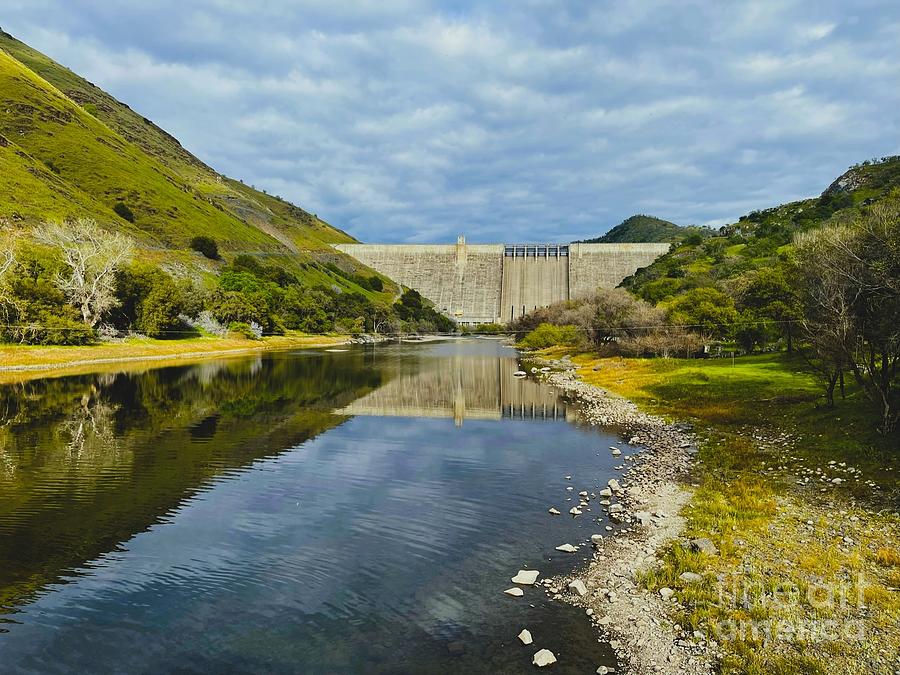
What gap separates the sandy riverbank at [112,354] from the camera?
55.8 meters

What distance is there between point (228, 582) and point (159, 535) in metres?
3.93

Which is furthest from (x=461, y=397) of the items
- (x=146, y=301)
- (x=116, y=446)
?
(x=146, y=301)

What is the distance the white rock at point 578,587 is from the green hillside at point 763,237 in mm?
91236

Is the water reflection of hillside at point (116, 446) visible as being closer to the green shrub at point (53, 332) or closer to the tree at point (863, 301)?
the green shrub at point (53, 332)

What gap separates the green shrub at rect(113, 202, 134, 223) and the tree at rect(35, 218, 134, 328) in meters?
60.7

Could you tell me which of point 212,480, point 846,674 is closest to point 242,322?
point 212,480

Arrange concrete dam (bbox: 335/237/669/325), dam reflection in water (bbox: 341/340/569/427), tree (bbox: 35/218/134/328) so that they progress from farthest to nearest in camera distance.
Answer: concrete dam (bbox: 335/237/669/325), tree (bbox: 35/218/134/328), dam reflection in water (bbox: 341/340/569/427)

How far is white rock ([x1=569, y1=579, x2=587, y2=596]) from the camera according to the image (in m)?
11.0

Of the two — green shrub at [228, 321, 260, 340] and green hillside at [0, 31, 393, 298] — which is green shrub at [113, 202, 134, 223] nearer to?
green hillside at [0, 31, 393, 298]

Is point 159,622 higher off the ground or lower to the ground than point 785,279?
lower

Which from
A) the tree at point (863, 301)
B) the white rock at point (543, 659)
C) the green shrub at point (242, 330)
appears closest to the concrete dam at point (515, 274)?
the green shrub at point (242, 330)

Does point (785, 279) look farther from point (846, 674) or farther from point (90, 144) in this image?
point (90, 144)

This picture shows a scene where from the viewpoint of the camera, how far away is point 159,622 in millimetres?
10398

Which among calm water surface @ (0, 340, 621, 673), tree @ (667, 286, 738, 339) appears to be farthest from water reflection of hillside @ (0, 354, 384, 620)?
tree @ (667, 286, 738, 339)
